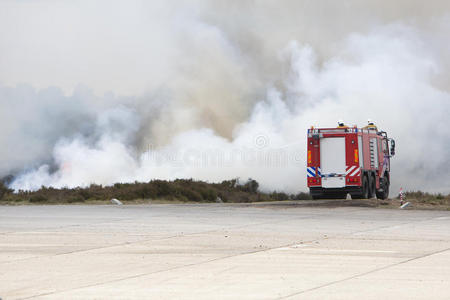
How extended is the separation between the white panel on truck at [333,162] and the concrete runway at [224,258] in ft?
31.3

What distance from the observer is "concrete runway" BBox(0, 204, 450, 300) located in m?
9.02

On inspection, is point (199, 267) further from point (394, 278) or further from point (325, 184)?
point (325, 184)

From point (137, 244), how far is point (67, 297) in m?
5.35

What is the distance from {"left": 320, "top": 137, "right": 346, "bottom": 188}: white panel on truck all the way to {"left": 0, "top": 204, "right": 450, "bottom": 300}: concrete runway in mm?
9544

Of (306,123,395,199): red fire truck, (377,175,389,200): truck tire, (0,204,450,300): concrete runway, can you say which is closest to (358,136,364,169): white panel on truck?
(306,123,395,199): red fire truck

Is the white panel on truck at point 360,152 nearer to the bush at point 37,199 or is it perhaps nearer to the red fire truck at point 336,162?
the red fire truck at point 336,162

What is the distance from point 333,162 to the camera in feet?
99.6

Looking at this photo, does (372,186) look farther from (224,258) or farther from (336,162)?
(224,258)

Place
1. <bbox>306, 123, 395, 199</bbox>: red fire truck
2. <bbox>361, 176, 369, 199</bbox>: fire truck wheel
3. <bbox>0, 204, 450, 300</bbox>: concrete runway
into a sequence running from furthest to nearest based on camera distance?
<bbox>361, 176, 369, 199</bbox>: fire truck wheel, <bbox>306, 123, 395, 199</bbox>: red fire truck, <bbox>0, 204, 450, 300</bbox>: concrete runway

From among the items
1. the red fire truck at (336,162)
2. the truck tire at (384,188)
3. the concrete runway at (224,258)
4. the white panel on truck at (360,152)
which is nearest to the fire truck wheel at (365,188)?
the red fire truck at (336,162)

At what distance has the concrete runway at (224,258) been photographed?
9.02 meters

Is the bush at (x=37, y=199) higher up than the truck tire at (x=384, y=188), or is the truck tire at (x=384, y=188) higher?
the truck tire at (x=384, y=188)

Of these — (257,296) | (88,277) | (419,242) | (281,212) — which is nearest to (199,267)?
(88,277)

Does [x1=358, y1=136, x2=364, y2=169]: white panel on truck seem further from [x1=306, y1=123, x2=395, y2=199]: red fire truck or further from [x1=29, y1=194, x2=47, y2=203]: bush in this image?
[x1=29, y1=194, x2=47, y2=203]: bush
